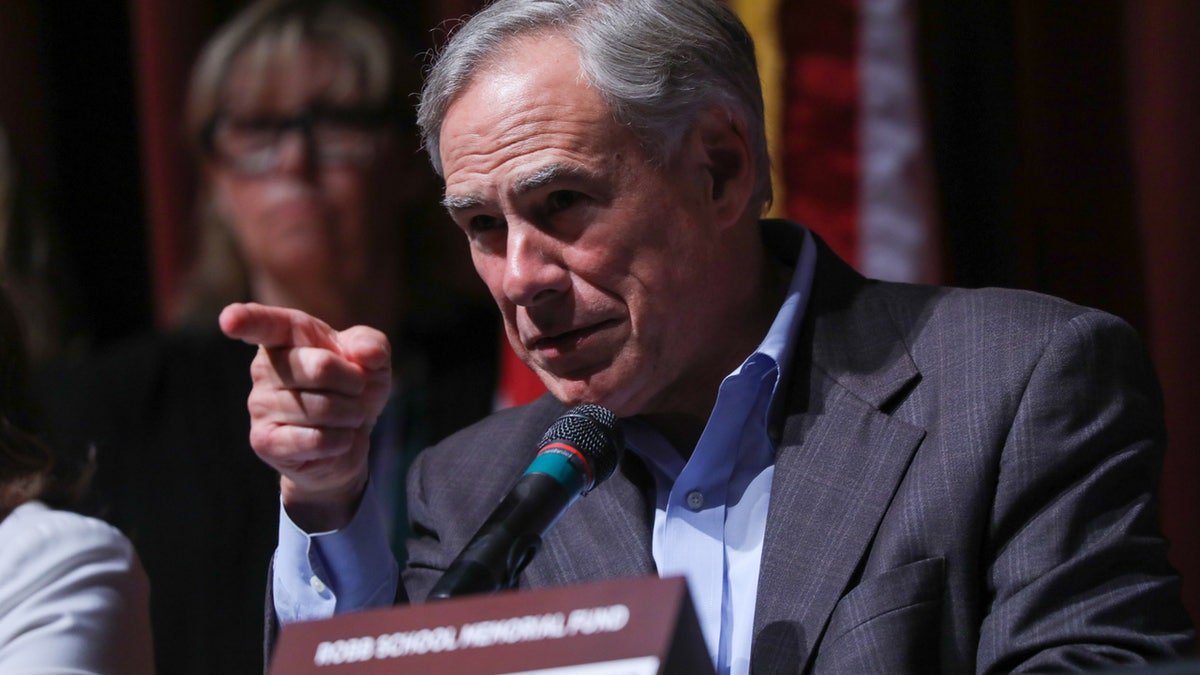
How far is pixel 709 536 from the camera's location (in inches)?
70.5

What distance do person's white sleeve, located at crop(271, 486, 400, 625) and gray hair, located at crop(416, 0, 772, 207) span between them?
0.52 meters

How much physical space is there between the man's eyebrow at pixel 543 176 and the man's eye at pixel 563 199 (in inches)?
1.2

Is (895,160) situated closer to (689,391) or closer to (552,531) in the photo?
(689,391)

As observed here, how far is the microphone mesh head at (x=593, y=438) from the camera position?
4.78 feet

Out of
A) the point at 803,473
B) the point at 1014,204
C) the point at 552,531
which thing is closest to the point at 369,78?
the point at 1014,204

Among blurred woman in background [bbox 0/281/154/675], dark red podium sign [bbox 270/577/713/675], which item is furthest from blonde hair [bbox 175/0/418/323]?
dark red podium sign [bbox 270/577/713/675]

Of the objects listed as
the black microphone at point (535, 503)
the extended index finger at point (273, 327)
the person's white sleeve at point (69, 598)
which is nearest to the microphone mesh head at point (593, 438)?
the black microphone at point (535, 503)

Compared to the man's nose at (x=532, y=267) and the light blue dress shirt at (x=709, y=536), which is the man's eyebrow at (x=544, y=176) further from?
the light blue dress shirt at (x=709, y=536)

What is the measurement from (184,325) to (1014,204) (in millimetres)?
1914

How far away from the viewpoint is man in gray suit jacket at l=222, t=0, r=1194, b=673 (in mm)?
1560

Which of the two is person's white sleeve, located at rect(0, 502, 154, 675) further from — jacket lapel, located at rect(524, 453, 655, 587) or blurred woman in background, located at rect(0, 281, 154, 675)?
jacket lapel, located at rect(524, 453, 655, 587)

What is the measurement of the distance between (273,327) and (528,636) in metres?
0.62

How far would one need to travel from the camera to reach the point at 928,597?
1.57 metres

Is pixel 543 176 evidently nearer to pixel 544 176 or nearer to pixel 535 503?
pixel 544 176
